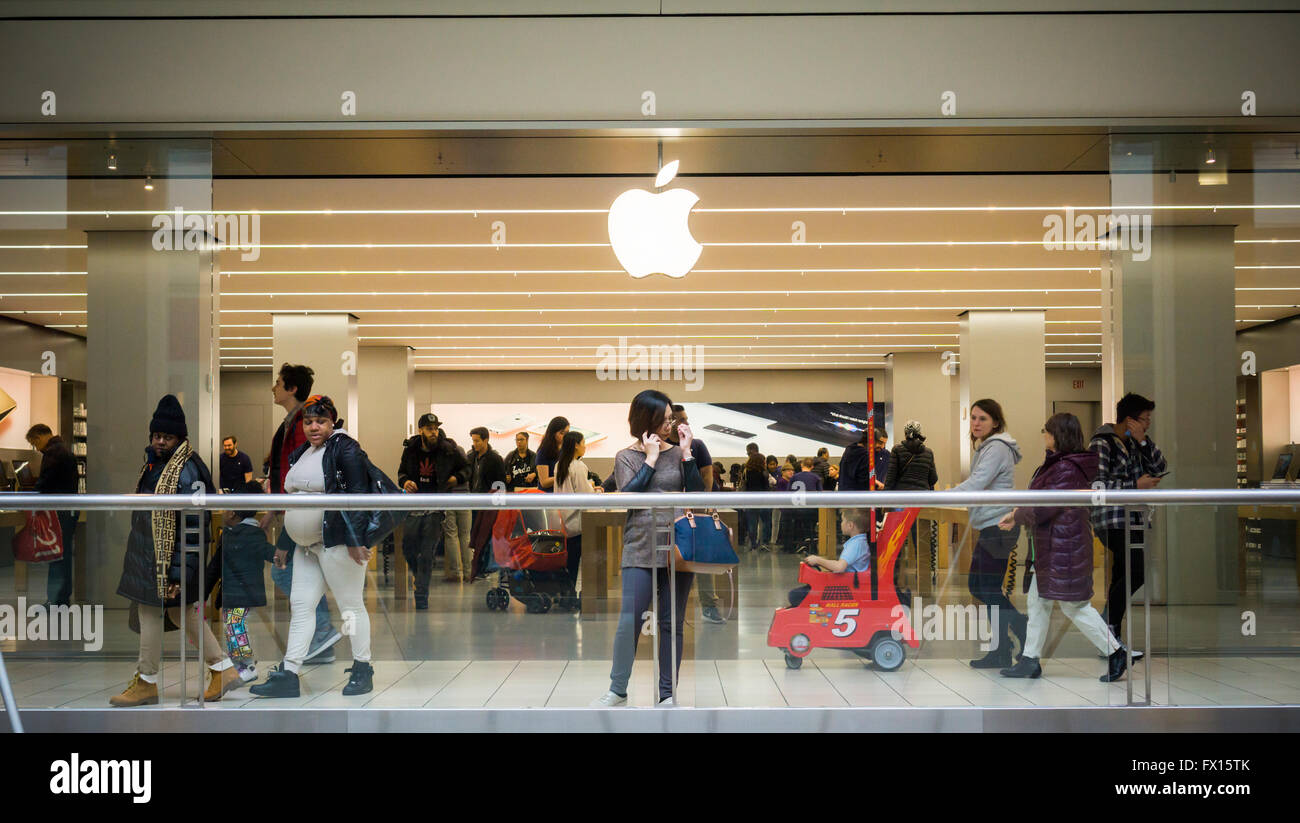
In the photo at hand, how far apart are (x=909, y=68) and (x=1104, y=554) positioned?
2.91 meters

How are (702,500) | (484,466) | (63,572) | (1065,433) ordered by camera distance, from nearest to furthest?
(702,500)
(63,572)
(1065,433)
(484,466)

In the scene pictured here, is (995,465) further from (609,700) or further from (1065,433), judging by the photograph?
(609,700)

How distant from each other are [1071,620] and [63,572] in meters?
4.86

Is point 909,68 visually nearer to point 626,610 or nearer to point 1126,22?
point 1126,22

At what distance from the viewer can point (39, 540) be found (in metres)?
4.91

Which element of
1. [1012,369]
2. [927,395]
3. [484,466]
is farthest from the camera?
[927,395]

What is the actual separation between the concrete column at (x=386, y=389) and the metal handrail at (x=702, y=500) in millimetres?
13444

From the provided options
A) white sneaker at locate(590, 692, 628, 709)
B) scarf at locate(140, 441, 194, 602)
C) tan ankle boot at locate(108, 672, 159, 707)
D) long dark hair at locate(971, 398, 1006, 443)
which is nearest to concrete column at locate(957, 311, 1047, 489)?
long dark hair at locate(971, 398, 1006, 443)

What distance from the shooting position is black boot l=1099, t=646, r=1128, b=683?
4570 mm

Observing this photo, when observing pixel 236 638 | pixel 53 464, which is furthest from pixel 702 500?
pixel 53 464

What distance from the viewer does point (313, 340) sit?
14.3m

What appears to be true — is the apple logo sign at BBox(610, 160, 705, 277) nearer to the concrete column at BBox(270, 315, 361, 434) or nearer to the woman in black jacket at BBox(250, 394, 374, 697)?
the woman in black jacket at BBox(250, 394, 374, 697)

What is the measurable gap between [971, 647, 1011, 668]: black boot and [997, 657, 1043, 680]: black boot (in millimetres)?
40

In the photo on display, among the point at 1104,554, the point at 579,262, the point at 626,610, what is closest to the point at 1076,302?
the point at 579,262
